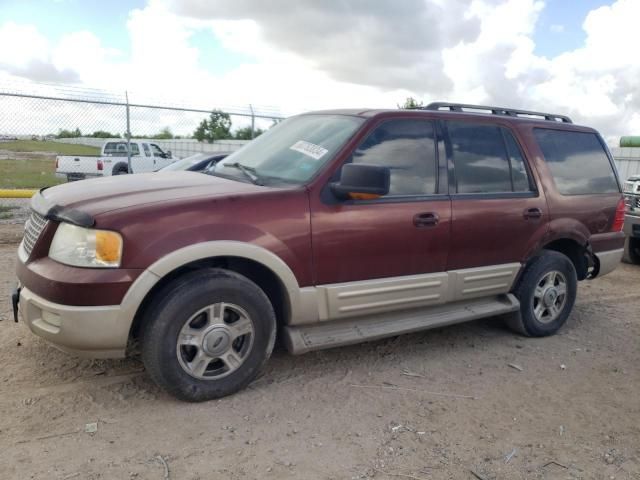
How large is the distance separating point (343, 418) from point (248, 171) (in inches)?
72.7

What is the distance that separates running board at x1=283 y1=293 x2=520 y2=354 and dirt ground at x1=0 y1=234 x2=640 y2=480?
305 millimetres

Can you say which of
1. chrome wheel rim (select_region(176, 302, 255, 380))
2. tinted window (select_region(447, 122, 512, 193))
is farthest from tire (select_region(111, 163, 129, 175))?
chrome wheel rim (select_region(176, 302, 255, 380))

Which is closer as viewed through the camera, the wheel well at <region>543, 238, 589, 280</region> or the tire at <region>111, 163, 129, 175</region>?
the wheel well at <region>543, 238, 589, 280</region>

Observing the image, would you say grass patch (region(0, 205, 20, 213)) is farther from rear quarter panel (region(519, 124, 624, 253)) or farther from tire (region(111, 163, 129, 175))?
rear quarter panel (region(519, 124, 624, 253))

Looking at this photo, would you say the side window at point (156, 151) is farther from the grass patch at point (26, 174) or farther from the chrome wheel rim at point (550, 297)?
the chrome wheel rim at point (550, 297)

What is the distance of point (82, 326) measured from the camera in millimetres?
3061

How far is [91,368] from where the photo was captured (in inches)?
149

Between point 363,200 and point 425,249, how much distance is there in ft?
2.13

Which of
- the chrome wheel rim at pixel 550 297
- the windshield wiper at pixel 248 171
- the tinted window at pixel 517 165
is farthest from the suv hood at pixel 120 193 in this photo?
the chrome wheel rim at pixel 550 297

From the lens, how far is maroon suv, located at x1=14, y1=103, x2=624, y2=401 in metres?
3.12

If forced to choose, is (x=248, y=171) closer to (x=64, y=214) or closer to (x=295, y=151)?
(x=295, y=151)

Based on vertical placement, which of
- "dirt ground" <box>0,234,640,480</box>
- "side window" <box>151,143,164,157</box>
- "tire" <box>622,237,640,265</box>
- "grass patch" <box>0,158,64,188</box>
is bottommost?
"dirt ground" <box>0,234,640,480</box>

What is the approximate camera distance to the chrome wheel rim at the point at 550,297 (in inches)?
192

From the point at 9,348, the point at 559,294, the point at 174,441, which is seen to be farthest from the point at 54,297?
the point at 559,294
